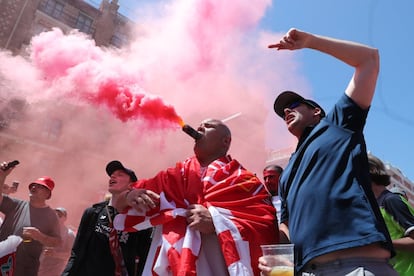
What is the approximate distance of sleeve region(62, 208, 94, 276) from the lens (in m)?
2.94

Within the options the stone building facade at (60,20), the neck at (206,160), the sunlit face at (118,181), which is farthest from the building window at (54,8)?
the neck at (206,160)

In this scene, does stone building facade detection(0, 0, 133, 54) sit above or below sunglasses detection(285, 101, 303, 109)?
above

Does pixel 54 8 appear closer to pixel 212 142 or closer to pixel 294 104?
pixel 212 142

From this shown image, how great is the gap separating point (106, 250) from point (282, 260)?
1905 mm

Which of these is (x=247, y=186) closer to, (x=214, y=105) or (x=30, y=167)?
(x=214, y=105)

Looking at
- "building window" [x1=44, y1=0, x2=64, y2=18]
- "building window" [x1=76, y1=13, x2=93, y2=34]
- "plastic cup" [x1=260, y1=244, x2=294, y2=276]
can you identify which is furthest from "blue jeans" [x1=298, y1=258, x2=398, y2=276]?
"building window" [x1=76, y1=13, x2=93, y2=34]

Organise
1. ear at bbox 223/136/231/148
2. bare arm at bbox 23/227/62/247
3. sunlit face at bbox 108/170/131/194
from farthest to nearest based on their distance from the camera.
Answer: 1. bare arm at bbox 23/227/62/247
2. sunlit face at bbox 108/170/131/194
3. ear at bbox 223/136/231/148

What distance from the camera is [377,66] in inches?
68.2

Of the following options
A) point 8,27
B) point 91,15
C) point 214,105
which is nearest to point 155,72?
point 214,105

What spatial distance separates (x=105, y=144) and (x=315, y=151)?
15.7 metres

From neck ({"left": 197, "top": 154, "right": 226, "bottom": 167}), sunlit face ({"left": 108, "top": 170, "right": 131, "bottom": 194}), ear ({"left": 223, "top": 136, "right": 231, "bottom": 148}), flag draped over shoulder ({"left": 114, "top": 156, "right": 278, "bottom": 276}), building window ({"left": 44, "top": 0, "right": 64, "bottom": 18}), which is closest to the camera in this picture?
flag draped over shoulder ({"left": 114, "top": 156, "right": 278, "bottom": 276})

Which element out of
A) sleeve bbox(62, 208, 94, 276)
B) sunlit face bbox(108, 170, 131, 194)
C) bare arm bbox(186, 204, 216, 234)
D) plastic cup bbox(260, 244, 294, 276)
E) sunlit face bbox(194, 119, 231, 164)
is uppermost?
sunlit face bbox(194, 119, 231, 164)

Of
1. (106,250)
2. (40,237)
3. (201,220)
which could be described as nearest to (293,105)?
(201,220)

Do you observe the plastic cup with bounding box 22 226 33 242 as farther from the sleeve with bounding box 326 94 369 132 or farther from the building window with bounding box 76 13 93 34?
the building window with bounding box 76 13 93 34
